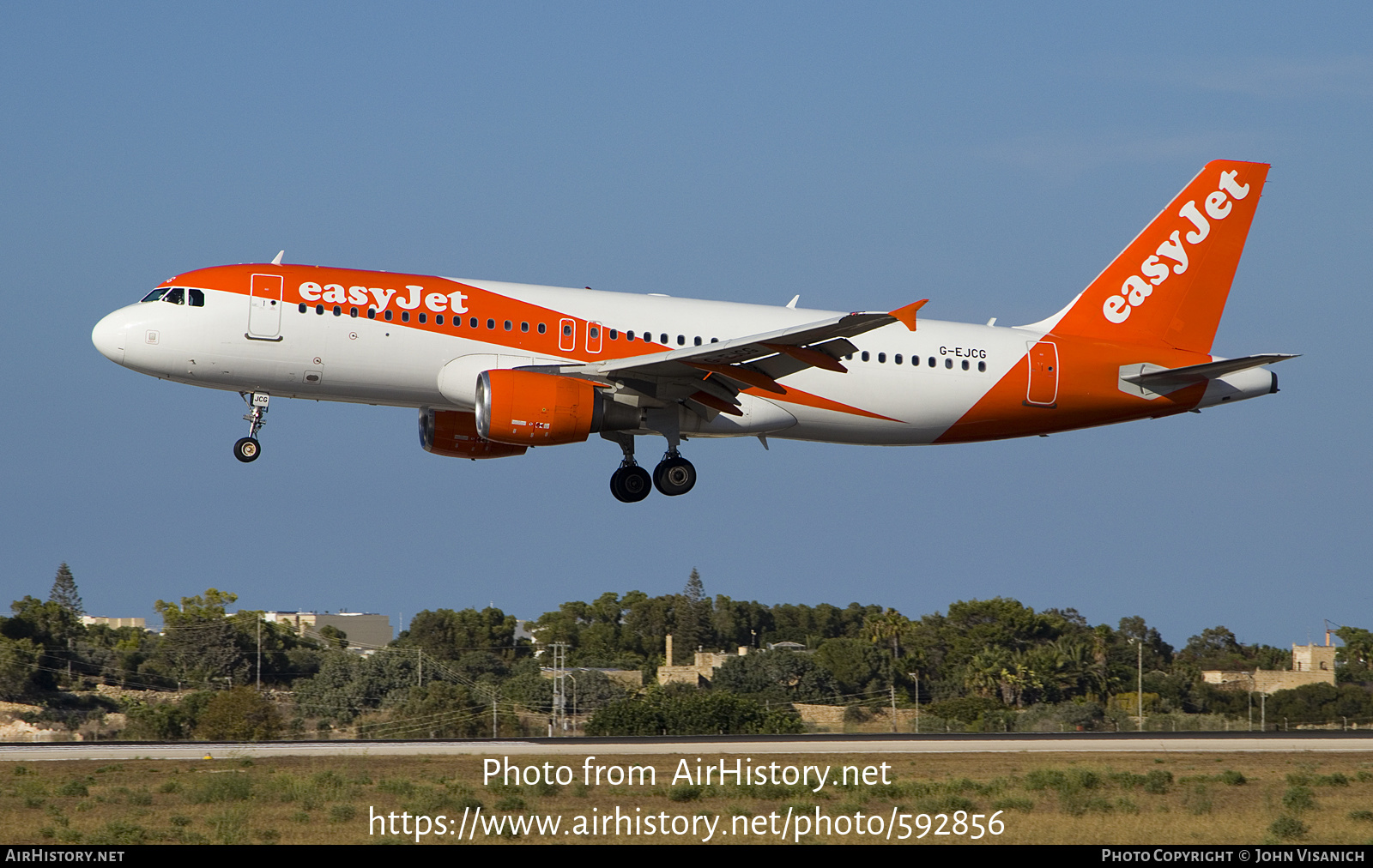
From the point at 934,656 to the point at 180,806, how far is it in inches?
3252

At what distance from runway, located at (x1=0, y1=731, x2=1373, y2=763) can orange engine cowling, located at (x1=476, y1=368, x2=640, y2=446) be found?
7845 mm

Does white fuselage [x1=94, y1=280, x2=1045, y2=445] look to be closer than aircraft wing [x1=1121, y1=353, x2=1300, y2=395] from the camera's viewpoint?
Yes

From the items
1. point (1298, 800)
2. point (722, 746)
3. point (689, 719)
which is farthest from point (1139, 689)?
point (1298, 800)

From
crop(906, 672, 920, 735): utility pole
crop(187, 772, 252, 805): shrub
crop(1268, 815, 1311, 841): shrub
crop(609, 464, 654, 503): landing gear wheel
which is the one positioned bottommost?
crop(906, 672, 920, 735): utility pole

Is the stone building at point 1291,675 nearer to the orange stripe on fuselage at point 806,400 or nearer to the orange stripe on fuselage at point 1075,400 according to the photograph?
the orange stripe on fuselage at point 1075,400

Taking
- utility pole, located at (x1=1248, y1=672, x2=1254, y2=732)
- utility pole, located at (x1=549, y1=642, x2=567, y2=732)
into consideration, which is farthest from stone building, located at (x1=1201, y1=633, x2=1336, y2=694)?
utility pole, located at (x1=549, y1=642, x2=567, y2=732)

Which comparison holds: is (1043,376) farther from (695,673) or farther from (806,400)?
(695,673)

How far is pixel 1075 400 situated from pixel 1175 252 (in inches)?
216

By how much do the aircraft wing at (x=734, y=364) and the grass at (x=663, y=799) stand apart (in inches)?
321

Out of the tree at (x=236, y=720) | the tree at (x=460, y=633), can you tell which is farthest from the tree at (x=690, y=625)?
the tree at (x=236, y=720)

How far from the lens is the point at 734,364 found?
106ft

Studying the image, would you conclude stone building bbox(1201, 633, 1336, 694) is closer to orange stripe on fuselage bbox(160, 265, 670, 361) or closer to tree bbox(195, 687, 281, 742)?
tree bbox(195, 687, 281, 742)

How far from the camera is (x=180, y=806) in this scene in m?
27.7

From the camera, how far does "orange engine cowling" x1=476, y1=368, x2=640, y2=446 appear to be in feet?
103
